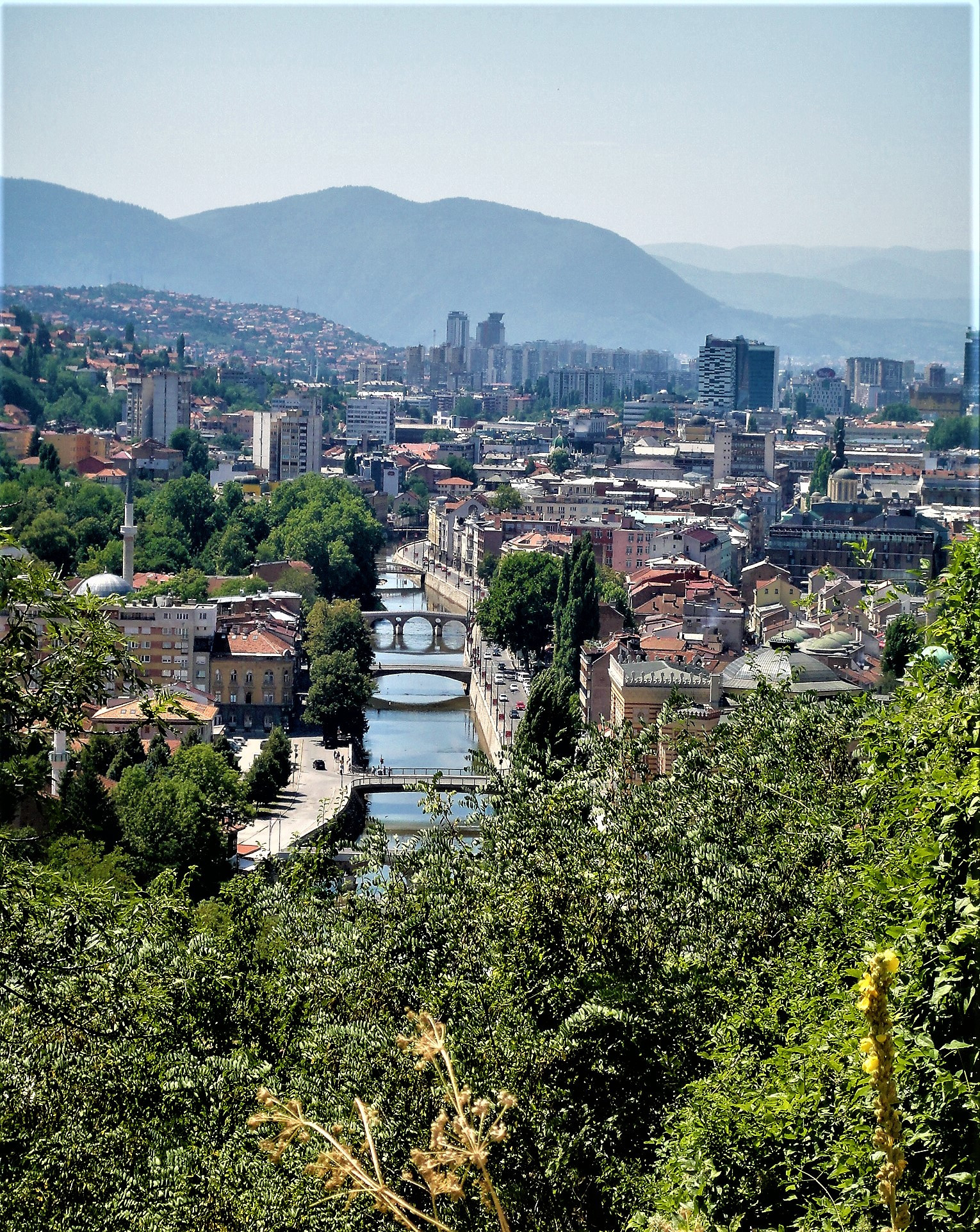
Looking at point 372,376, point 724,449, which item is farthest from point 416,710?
point 372,376

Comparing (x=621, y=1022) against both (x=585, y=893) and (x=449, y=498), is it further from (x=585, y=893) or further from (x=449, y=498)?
(x=449, y=498)

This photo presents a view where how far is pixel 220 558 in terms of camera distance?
37.5m

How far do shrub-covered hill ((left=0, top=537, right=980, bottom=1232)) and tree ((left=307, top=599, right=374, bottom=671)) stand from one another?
1920 cm

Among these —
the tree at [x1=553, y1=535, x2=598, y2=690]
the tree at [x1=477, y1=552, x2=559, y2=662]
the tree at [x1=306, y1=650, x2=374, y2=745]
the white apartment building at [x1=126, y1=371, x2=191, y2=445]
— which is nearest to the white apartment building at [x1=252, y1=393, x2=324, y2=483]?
the white apartment building at [x1=126, y1=371, x2=191, y2=445]

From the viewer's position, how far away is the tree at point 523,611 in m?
29.7

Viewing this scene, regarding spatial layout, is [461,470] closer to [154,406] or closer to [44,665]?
[154,406]

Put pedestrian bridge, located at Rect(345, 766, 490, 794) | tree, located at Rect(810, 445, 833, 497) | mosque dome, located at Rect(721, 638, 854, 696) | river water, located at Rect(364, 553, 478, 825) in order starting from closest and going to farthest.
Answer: mosque dome, located at Rect(721, 638, 854, 696) < pedestrian bridge, located at Rect(345, 766, 490, 794) < river water, located at Rect(364, 553, 478, 825) < tree, located at Rect(810, 445, 833, 497)

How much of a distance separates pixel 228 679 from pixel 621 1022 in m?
19.8

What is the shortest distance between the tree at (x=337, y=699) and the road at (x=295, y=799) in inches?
A: 11.8

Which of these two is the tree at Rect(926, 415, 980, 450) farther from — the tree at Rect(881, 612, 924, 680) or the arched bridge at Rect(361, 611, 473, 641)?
the tree at Rect(881, 612, 924, 680)

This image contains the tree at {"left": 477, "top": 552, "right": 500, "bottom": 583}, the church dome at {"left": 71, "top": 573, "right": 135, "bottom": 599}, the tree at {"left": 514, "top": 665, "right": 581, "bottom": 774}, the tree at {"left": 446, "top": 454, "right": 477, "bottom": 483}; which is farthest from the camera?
the tree at {"left": 446, "top": 454, "right": 477, "bottom": 483}

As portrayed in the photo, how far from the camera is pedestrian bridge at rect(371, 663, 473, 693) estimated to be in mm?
29531

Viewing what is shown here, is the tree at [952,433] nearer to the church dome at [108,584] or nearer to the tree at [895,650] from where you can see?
the church dome at [108,584]

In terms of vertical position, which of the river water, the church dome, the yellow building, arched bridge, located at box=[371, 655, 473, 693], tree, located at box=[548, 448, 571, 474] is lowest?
the river water
